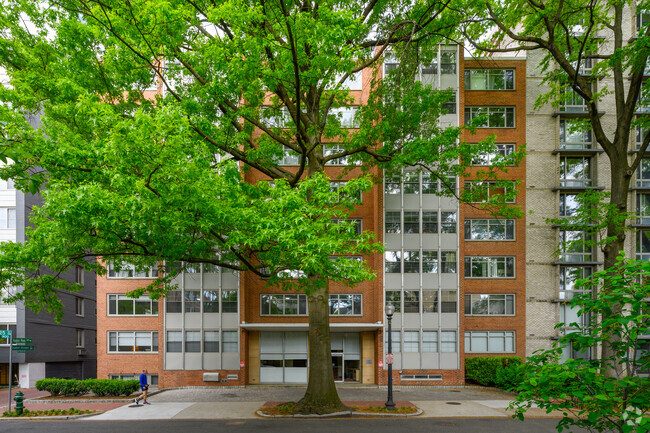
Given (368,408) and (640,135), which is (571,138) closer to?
(640,135)

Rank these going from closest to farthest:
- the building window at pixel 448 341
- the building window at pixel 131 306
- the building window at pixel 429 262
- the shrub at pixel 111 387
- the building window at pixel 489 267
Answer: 1. the shrub at pixel 111 387
2. the building window at pixel 448 341
3. the building window at pixel 429 262
4. the building window at pixel 131 306
5. the building window at pixel 489 267

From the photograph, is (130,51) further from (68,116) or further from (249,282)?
(249,282)

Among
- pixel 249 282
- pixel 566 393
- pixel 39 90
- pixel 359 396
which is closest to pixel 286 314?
pixel 249 282

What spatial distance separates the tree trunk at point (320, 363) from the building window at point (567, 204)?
60.4 feet

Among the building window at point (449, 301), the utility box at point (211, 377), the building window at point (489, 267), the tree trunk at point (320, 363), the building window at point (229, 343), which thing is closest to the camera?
the tree trunk at point (320, 363)

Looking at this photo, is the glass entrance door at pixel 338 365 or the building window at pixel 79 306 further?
the building window at pixel 79 306

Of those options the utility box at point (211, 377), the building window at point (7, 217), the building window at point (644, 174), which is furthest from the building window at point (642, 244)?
the building window at point (7, 217)

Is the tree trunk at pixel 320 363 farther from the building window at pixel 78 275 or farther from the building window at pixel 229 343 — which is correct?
the building window at pixel 78 275

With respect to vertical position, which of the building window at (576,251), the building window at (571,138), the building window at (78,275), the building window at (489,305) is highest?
the building window at (571,138)

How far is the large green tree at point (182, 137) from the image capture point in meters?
9.09

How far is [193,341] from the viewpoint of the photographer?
76.2 ft

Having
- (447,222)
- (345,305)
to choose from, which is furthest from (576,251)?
(345,305)

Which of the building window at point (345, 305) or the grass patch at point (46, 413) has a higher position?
the building window at point (345, 305)

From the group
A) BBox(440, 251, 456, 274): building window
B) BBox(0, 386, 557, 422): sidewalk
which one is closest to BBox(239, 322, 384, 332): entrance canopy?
BBox(0, 386, 557, 422): sidewalk
